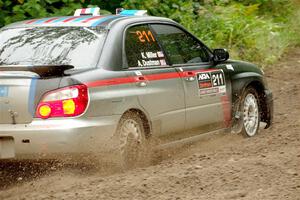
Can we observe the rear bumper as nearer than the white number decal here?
Yes

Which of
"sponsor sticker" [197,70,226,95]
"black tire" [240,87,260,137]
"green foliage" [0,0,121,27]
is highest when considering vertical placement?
"green foliage" [0,0,121,27]

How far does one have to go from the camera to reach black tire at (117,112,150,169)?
712 cm

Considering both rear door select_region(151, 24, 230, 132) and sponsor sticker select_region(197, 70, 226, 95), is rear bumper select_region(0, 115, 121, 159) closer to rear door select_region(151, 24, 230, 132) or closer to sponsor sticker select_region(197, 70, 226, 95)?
rear door select_region(151, 24, 230, 132)

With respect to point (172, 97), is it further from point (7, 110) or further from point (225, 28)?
point (225, 28)

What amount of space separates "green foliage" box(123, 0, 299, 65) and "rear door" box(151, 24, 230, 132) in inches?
189

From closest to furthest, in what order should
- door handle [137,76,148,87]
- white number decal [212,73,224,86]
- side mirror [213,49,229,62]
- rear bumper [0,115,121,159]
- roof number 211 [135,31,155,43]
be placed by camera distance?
rear bumper [0,115,121,159]
door handle [137,76,148,87]
roof number 211 [135,31,155,43]
white number decal [212,73,224,86]
side mirror [213,49,229,62]

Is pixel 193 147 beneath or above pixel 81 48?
beneath

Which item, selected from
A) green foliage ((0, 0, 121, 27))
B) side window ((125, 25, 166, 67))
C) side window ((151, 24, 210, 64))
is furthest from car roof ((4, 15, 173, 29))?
green foliage ((0, 0, 121, 27))

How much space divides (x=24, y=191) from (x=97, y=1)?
6846mm

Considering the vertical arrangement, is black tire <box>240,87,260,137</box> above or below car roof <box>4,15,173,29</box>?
below

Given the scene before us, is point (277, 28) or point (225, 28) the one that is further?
point (277, 28)

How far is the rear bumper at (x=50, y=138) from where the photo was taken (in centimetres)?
666

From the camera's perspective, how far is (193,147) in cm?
881

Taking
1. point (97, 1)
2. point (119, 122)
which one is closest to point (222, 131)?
point (119, 122)
